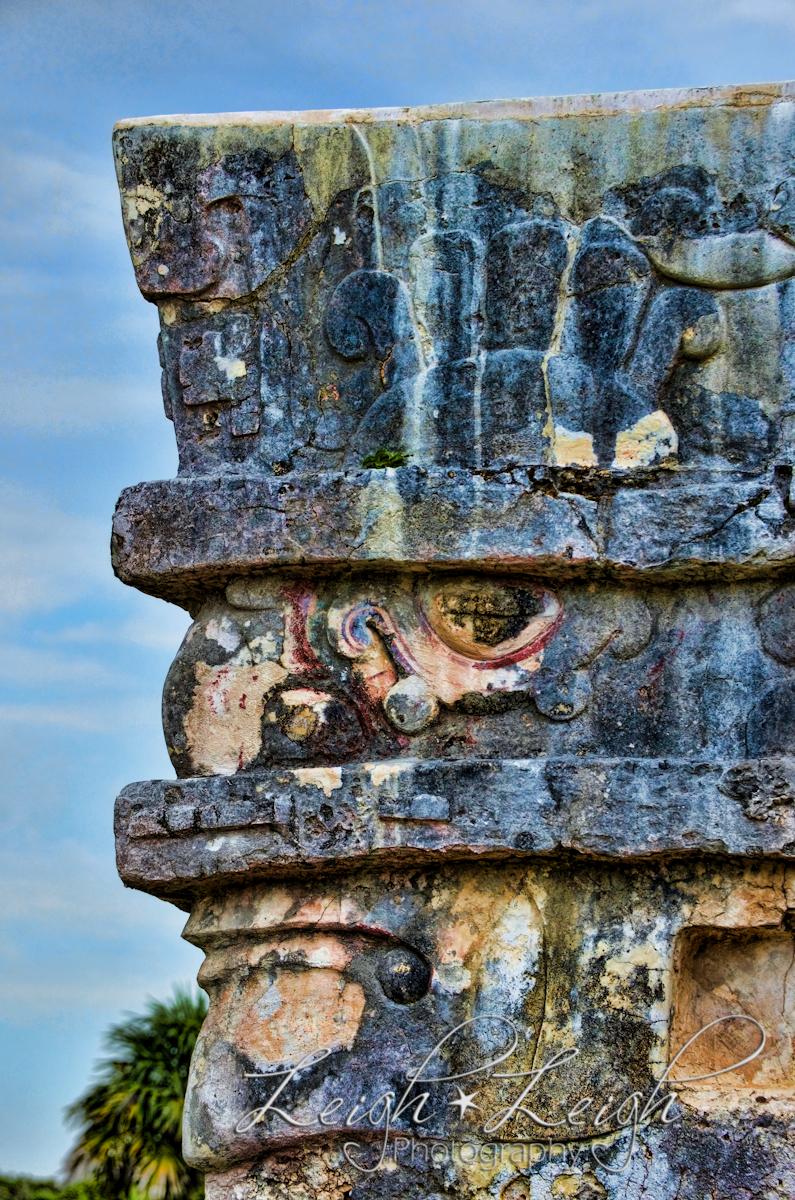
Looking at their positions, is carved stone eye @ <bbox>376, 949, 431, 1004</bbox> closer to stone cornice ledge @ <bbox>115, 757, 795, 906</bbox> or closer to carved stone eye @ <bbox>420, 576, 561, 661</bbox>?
stone cornice ledge @ <bbox>115, 757, 795, 906</bbox>

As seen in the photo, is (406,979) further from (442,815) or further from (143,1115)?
(143,1115)

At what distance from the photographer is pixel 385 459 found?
539 cm

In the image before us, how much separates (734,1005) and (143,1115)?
24.3ft

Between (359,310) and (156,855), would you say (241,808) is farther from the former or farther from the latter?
(359,310)

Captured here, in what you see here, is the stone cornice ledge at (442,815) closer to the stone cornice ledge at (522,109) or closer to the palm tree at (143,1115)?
the stone cornice ledge at (522,109)

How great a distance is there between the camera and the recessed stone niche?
4.97 meters

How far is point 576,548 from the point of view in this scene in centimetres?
512

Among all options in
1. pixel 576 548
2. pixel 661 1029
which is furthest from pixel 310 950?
pixel 576 548

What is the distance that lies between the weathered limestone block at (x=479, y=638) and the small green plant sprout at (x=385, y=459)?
1cm

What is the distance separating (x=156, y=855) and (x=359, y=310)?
2.00 meters

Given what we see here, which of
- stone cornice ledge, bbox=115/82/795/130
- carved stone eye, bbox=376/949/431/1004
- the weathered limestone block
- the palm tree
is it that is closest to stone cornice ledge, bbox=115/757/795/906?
the weathered limestone block

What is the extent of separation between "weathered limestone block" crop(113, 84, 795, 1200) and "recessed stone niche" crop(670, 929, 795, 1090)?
0.04 ft

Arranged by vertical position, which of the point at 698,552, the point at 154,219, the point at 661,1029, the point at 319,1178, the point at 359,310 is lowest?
the point at 319,1178

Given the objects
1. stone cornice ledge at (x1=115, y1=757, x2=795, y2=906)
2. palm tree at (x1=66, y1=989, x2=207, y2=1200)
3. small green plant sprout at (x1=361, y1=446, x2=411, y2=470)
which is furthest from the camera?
palm tree at (x1=66, y1=989, x2=207, y2=1200)
